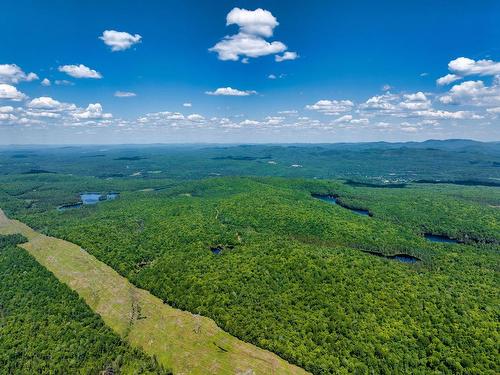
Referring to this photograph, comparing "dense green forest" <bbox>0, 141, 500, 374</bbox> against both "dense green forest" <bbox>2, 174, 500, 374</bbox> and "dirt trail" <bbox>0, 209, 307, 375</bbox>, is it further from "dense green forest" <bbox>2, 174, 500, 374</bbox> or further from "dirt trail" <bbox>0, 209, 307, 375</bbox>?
"dirt trail" <bbox>0, 209, 307, 375</bbox>

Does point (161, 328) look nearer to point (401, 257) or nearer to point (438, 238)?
point (401, 257)

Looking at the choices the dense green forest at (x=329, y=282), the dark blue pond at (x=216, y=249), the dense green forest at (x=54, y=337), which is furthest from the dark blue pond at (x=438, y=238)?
the dense green forest at (x=54, y=337)

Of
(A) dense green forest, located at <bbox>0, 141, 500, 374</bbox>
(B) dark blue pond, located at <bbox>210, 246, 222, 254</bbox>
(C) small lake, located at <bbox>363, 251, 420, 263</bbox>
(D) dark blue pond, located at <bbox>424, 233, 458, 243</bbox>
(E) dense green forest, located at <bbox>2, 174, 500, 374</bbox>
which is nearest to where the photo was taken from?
(A) dense green forest, located at <bbox>0, 141, 500, 374</bbox>

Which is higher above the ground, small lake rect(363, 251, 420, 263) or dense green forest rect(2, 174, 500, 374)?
dense green forest rect(2, 174, 500, 374)

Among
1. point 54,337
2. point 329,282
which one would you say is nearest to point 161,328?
point 54,337

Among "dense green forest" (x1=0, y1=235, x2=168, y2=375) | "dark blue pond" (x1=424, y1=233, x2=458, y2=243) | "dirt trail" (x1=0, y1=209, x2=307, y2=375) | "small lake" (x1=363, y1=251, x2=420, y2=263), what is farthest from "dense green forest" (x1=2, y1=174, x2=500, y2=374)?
"dense green forest" (x1=0, y1=235, x2=168, y2=375)

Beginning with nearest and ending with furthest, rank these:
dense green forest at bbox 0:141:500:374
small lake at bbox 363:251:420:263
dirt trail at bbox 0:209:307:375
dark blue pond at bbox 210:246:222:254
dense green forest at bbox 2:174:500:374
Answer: dense green forest at bbox 0:141:500:374
dense green forest at bbox 2:174:500:374
dirt trail at bbox 0:209:307:375
small lake at bbox 363:251:420:263
dark blue pond at bbox 210:246:222:254
